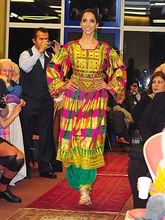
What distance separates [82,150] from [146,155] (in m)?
1.97

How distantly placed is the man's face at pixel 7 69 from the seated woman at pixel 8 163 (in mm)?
1270

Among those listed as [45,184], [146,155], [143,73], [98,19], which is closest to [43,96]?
[45,184]

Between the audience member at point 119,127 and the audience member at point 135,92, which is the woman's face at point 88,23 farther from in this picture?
the audience member at point 135,92

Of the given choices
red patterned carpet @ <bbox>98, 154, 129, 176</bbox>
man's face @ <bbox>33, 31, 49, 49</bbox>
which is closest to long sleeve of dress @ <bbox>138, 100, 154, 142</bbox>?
man's face @ <bbox>33, 31, 49, 49</bbox>

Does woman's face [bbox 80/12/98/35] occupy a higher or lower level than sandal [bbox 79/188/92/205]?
higher

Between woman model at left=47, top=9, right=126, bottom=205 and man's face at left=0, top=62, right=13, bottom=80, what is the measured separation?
3.96ft

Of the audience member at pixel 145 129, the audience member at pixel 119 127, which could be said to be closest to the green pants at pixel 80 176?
the audience member at pixel 145 129

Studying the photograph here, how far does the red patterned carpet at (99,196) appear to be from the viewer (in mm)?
4820

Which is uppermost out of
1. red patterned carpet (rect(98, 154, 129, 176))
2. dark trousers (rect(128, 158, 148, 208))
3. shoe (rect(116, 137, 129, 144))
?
dark trousers (rect(128, 158, 148, 208))

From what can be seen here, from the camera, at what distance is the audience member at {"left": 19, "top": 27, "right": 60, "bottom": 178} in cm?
650

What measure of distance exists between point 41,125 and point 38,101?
0.28 meters

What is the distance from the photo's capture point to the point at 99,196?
5.41 meters

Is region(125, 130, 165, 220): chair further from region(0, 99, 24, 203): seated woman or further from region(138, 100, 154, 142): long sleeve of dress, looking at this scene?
region(0, 99, 24, 203): seated woman

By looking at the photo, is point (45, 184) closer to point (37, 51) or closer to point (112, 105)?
point (37, 51)
